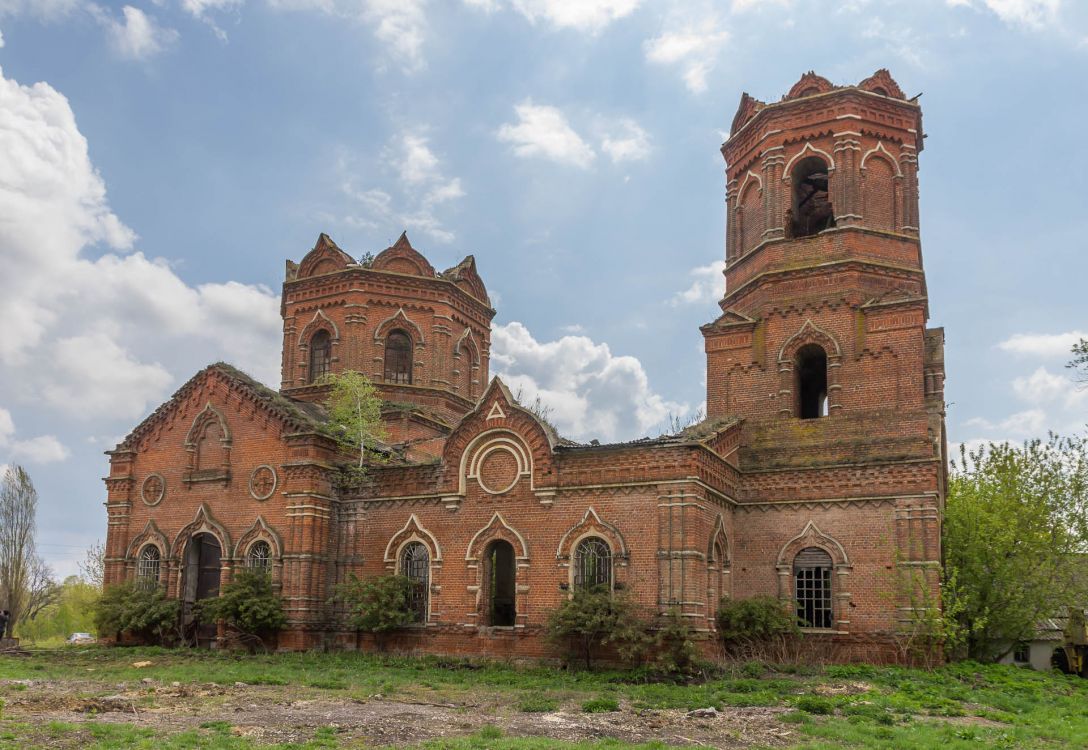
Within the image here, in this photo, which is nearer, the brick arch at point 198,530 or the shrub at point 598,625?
the shrub at point 598,625

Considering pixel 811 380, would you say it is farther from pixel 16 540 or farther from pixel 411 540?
pixel 16 540

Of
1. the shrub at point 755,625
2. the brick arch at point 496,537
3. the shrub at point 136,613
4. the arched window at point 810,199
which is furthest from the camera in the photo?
the arched window at point 810,199

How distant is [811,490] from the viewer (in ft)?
80.0

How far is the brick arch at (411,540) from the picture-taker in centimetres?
2575

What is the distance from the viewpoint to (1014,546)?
25469 mm

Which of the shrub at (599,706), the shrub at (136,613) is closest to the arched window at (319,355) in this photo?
the shrub at (136,613)

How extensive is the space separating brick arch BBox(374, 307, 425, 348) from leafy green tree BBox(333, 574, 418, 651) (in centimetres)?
975

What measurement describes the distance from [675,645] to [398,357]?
15493 millimetres

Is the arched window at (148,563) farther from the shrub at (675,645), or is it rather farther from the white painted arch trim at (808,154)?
the white painted arch trim at (808,154)

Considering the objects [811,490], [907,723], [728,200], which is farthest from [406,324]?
[907,723]

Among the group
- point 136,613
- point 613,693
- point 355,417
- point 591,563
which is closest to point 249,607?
point 136,613

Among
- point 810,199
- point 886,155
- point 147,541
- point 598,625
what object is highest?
point 886,155

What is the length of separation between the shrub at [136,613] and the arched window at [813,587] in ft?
54.3

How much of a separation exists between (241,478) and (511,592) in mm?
8197
